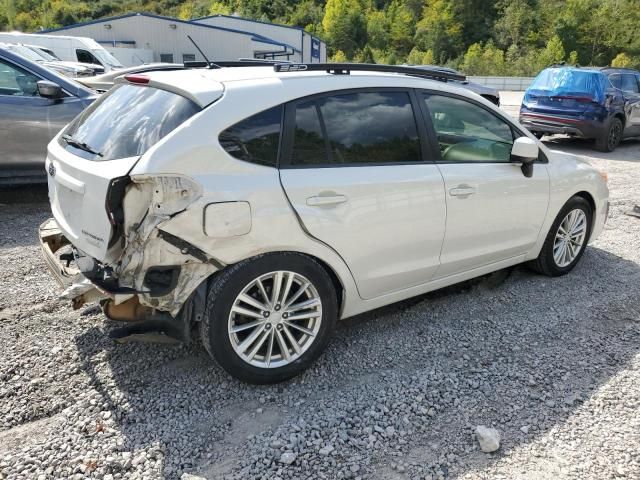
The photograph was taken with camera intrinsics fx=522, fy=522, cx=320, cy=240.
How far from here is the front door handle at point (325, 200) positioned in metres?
2.88

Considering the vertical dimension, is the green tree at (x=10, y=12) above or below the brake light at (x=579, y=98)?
above

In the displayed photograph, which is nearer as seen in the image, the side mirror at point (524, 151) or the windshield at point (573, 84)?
the side mirror at point (524, 151)

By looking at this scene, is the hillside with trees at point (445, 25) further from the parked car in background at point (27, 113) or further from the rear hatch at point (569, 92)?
the parked car in background at point (27, 113)

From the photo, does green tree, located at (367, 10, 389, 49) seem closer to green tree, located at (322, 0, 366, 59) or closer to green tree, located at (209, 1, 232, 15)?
green tree, located at (322, 0, 366, 59)

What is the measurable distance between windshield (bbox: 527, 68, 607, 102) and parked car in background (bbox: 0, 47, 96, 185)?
9665 millimetres

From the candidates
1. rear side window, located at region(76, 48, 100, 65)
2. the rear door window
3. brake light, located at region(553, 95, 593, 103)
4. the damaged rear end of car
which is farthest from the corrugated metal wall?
the damaged rear end of car

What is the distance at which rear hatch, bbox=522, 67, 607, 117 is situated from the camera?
1111 centimetres

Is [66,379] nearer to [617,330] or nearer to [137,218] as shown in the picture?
[137,218]

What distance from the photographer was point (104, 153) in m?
2.82

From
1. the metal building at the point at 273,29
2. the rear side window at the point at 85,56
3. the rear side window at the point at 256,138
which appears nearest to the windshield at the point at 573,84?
the rear side window at the point at 256,138

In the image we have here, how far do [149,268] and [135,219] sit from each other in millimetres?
253

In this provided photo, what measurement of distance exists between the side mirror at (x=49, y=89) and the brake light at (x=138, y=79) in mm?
3258

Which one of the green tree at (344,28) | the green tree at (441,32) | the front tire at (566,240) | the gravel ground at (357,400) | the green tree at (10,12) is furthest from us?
the green tree at (10,12)

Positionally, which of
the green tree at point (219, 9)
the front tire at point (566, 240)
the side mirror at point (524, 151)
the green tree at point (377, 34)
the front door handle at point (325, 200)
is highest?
the green tree at point (219, 9)
